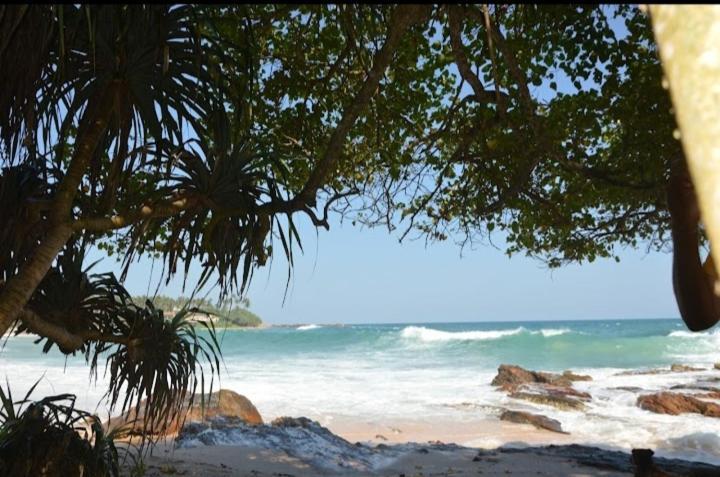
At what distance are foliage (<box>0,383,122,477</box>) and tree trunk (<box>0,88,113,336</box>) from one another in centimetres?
92

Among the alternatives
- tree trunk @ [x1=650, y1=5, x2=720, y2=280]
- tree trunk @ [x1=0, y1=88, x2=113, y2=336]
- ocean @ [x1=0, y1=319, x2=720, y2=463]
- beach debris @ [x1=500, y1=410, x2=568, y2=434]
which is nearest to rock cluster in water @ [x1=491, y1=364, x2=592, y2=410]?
ocean @ [x1=0, y1=319, x2=720, y2=463]

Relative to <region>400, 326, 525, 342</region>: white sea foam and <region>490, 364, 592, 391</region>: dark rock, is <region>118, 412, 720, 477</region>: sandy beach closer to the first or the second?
<region>490, 364, 592, 391</region>: dark rock

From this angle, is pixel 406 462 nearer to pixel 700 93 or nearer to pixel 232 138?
pixel 232 138

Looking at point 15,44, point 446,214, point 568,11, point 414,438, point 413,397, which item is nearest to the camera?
point 15,44

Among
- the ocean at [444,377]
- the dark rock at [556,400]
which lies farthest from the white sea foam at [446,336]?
the dark rock at [556,400]

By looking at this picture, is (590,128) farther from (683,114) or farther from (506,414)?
(506,414)

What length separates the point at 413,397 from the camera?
17141 millimetres

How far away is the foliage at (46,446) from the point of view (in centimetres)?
321

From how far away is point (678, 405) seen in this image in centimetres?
1205

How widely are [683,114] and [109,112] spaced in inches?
107

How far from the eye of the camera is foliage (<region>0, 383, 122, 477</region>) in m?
3.21

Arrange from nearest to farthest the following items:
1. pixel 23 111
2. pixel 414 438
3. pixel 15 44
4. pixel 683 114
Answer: pixel 683 114
pixel 15 44
pixel 23 111
pixel 414 438

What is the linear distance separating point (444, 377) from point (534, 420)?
39.3 ft

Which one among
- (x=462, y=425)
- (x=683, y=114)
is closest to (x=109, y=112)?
(x=683, y=114)
